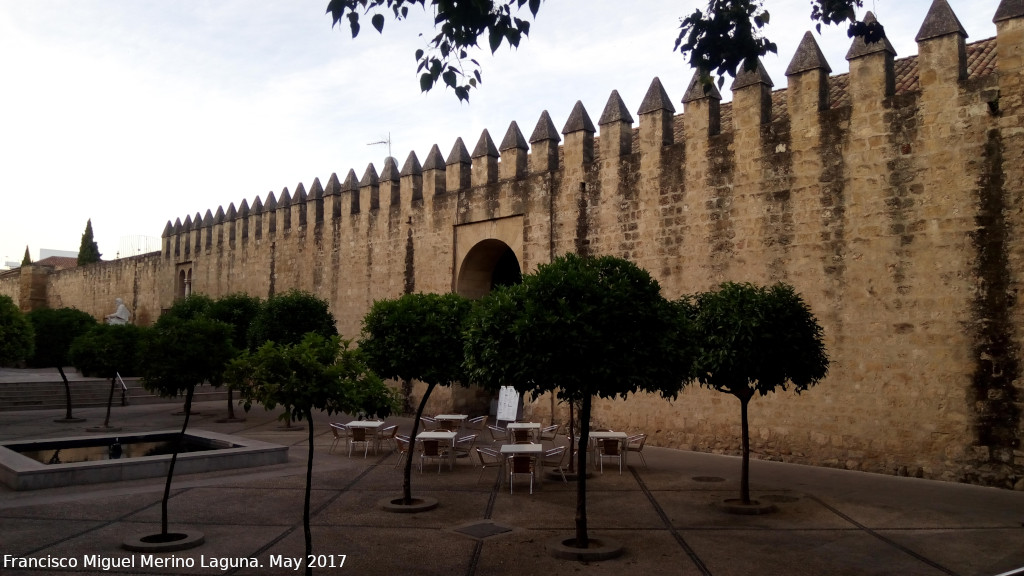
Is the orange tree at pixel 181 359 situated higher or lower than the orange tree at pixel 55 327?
→ lower

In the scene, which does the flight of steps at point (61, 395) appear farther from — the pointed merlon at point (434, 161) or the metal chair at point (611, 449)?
the metal chair at point (611, 449)

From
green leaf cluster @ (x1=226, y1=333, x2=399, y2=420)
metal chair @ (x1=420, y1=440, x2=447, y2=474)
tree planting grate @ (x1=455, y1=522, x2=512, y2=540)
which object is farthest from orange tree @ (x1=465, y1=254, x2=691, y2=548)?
metal chair @ (x1=420, y1=440, x2=447, y2=474)

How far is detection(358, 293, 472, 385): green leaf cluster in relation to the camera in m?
8.57

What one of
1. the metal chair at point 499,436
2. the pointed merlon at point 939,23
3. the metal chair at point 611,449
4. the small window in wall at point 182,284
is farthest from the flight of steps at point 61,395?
the pointed merlon at point 939,23

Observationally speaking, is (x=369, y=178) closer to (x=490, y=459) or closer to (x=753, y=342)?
(x=490, y=459)

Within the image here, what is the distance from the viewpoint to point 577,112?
15430 mm

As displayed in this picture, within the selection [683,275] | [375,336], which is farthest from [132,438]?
[683,275]

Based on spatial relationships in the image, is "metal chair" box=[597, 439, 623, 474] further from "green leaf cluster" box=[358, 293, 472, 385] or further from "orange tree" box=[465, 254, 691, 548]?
"orange tree" box=[465, 254, 691, 548]

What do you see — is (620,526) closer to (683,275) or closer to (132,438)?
(683,275)

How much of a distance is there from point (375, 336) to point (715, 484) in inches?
194

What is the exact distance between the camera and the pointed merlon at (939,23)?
1027cm

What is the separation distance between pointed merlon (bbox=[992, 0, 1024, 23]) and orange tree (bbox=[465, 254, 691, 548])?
697 centimetres

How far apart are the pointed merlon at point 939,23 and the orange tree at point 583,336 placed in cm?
676

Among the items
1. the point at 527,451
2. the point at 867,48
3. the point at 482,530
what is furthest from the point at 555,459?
the point at 867,48
